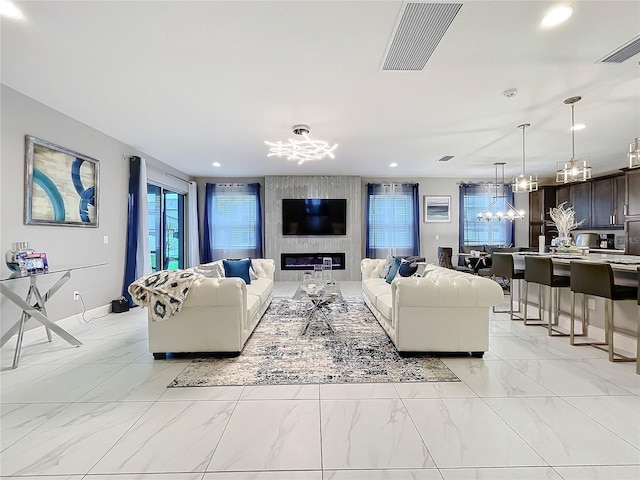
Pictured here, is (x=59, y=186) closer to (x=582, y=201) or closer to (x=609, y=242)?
(x=582, y=201)

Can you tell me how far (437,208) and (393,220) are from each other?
130cm

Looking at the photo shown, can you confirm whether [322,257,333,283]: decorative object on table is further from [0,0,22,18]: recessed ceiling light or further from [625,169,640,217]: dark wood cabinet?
[625,169,640,217]: dark wood cabinet

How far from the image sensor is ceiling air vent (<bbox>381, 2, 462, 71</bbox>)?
202 cm

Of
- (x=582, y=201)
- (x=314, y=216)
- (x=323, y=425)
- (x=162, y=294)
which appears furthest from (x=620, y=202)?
(x=162, y=294)

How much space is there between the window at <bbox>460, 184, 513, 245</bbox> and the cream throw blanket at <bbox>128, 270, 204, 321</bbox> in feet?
24.5

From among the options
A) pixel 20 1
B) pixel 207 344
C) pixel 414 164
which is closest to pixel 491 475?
pixel 207 344

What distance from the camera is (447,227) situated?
→ 27.4 ft

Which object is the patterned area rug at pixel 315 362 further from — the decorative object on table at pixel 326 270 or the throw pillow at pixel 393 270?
the throw pillow at pixel 393 270

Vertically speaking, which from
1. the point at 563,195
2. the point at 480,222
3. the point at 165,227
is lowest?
the point at 165,227

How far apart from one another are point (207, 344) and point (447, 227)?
23.8 ft

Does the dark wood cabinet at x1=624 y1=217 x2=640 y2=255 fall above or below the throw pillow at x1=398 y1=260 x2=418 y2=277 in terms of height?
above

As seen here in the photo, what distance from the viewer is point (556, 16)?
2.11 meters

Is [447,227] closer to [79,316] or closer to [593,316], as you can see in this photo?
[593,316]

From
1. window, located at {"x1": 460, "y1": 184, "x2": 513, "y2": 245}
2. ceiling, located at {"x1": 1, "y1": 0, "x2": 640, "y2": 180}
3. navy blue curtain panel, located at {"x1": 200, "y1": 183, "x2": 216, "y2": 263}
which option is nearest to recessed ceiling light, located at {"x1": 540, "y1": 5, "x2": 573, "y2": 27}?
ceiling, located at {"x1": 1, "y1": 0, "x2": 640, "y2": 180}
